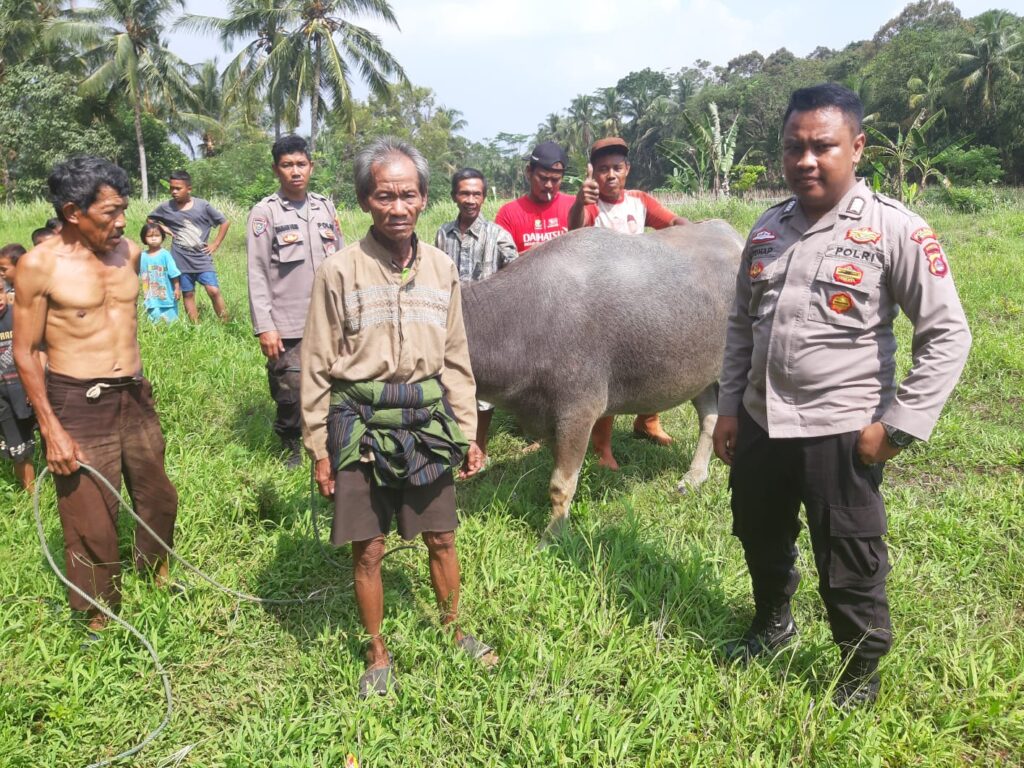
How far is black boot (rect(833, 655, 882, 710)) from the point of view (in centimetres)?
245

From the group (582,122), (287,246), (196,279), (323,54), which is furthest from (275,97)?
(582,122)

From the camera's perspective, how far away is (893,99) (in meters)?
32.2

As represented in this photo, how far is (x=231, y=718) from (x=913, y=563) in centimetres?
321

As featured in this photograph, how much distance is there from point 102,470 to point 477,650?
6.04 feet

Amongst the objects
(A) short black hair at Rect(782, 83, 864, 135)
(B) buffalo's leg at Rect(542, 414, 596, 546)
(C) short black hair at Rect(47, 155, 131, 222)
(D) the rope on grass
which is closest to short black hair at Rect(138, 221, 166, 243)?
(C) short black hair at Rect(47, 155, 131, 222)

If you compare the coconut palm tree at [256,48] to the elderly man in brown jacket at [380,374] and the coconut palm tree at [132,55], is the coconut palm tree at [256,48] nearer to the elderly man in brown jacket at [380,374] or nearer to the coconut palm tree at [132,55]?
the coconut palm tree at [132,55]

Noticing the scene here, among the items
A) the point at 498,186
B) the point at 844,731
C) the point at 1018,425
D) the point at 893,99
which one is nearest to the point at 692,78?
the point at 498,186

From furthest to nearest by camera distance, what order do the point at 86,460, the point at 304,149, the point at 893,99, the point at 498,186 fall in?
1. the point at 498,186
2. the point at 893,99
3. the point at 304,149
4. the point at 86,460

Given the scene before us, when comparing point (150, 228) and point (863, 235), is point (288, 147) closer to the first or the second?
point (863, 235)

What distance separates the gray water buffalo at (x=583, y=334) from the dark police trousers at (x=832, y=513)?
4.40 ft

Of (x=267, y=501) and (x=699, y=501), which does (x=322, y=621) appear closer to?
(x=267, y=501)

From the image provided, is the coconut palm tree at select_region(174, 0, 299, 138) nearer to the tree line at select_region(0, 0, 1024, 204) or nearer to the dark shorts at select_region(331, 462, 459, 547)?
the tree line at select_region(0, 0, 1024, 204)

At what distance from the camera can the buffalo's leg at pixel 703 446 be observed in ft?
15.3

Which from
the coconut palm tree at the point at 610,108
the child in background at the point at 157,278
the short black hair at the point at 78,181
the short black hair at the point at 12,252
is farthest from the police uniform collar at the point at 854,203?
the coconut palm tree at the point at 610,108
